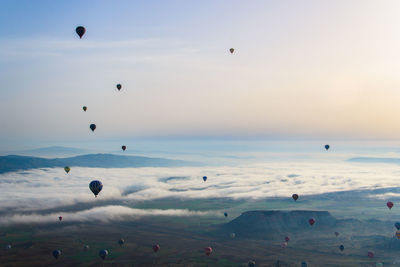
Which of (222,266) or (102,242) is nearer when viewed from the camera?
(222,266)

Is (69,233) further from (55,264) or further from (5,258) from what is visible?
(55,264)

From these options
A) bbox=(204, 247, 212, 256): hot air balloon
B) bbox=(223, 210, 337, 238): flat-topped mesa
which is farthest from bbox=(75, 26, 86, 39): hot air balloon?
bbox=(223, 210, 337, 238): flat-topped mesa

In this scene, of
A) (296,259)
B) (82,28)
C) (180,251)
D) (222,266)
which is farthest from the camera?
(180,251)

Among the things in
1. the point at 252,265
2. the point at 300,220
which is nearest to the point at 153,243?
the point at 252,265

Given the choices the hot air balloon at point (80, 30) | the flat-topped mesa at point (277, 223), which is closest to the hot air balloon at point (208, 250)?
the flat-topped mesa at point (277, 223)

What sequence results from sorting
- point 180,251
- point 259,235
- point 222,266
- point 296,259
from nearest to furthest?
point 222,266
point 296,259
point 180,251
point 259,235

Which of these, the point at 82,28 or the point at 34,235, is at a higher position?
the point at 82,28

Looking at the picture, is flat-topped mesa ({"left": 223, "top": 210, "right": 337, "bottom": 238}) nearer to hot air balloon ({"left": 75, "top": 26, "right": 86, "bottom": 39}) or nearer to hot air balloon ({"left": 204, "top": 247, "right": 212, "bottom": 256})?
hot air balloon ({"left": 204, "top": 247, "right": 212, "bottom": 256})

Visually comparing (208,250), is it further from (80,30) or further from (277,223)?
(80,30)

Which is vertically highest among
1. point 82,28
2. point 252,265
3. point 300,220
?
point 82,28

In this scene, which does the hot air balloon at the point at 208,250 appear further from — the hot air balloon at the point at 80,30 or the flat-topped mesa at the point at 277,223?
the hot air balloon at the point at 80,30

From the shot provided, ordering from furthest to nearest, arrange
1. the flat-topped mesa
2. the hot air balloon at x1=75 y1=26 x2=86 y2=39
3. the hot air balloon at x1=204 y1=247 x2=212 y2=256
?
1. the flat-topped mesa
2. the hot air balloon at x1=204 y1=247 x2=212 y2=256
3. the hot air balloon at x1=75 y1=26 x2=86 y2=39
